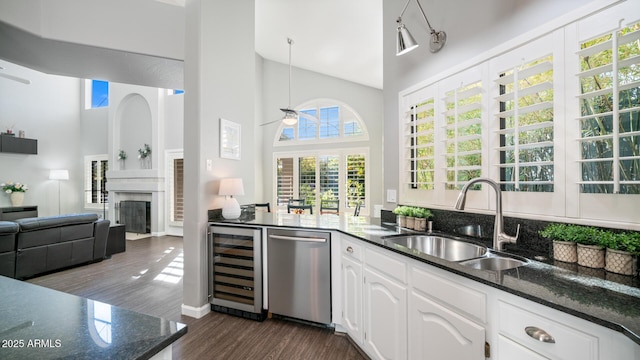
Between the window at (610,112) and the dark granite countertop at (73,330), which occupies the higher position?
the window at (610,112)

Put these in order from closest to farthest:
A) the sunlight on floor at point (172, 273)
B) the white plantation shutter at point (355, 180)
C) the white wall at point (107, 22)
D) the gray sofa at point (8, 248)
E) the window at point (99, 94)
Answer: the white wall at point (107, 22), the gray sofa at point (8, 248), the sunlight on floor at point (172, 273), the white plantation shutter at point (355, 180), the window at point (99, 94)

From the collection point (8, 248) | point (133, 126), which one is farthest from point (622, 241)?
point (133, 126)

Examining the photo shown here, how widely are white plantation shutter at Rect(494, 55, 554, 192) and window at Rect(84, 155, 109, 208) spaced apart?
9950 millimetres

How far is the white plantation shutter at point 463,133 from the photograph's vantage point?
A: 6.21 ft

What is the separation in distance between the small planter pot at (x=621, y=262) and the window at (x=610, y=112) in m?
0.29

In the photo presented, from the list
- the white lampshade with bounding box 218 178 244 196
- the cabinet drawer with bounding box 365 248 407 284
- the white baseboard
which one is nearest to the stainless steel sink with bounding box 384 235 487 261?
the cabinet drawer with bounding box 365 248 407 284

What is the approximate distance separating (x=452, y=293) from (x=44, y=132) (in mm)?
11074

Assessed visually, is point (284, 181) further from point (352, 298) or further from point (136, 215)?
point (352, 298)

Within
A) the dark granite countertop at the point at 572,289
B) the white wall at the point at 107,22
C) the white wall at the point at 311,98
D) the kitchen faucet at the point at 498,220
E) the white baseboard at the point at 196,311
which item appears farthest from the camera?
the white wall at the point at 311,98

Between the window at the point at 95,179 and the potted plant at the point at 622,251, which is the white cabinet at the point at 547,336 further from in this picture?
the window at the point at 95,179

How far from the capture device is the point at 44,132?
7766 millimetres

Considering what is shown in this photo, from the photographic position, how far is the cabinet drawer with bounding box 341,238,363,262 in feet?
6.68

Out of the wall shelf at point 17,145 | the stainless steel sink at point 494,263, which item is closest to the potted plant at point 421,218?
the stainless steel sink at point 494,263

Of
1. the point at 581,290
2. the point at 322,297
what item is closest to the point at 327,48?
the point at 322,297
